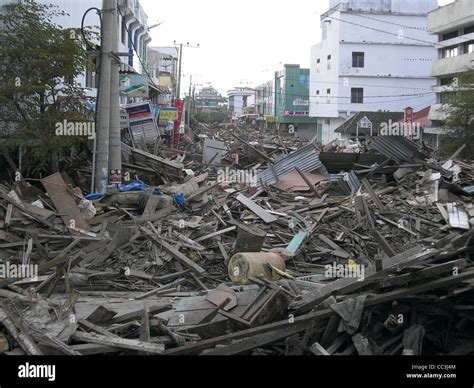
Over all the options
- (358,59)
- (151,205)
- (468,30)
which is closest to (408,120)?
(468,30)

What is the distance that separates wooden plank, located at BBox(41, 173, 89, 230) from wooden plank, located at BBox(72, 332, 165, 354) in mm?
5337

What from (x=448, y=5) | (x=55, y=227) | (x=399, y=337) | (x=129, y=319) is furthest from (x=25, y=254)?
(x=448, y=5)

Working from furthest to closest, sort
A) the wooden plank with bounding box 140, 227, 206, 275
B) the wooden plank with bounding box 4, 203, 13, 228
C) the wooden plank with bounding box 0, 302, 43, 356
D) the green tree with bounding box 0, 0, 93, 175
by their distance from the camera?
the green tree with bounding box 0, 0, 93, 175 < the wooden plank with bounding box 4, 203, 13, 228 < the wooden plank with bounding box 140, 227, 206, 275 < the wooden plank with bounding box 0, 302, 43, 356

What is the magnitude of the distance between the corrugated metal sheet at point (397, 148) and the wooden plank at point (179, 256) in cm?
992

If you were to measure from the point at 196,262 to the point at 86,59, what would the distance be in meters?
7.45

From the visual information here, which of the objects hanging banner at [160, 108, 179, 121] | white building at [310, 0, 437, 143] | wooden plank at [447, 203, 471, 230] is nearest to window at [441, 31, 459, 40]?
white building at [310, 0, 437, 143]

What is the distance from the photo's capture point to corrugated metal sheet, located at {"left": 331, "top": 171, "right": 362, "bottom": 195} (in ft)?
53.4

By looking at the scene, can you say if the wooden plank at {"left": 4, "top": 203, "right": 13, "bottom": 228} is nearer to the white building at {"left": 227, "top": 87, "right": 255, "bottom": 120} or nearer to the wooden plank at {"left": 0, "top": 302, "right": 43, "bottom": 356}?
the wooden plank at {"left": 0, "top": 302, "right": 43, "bottom": 356}

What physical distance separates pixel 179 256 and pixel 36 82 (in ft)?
22.9

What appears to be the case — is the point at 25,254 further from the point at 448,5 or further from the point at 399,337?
the point at 448,5

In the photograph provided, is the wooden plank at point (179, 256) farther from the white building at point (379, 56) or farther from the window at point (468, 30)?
the white building at point (379, 56)

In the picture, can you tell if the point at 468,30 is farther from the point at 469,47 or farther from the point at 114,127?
the point at 114,127

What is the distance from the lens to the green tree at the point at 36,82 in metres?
13.8

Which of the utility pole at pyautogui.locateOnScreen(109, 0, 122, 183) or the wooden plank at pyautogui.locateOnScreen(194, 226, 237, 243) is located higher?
the utility pole at pyautogui.locateOnScreen(109, 0, 122, 183)
